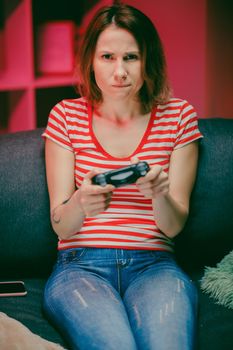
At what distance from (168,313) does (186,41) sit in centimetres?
147

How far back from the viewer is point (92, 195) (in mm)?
1343

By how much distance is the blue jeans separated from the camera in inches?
49.6

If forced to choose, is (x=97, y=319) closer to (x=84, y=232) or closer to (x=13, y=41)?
(x=84, y=232)

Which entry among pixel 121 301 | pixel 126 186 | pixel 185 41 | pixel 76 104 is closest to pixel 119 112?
pixel 76 104

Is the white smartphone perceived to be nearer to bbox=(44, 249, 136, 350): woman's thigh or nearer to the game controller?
bbox=(44, 249, 136, 350): woman's thigh

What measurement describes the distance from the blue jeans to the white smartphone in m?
0.12

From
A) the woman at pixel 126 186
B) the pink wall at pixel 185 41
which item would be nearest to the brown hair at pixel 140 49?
the woman at pixel 126 186

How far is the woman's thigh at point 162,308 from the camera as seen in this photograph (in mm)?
1257

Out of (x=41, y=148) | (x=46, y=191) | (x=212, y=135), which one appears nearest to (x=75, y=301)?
(x=46, y=191)

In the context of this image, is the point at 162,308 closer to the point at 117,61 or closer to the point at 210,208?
the point at 210,208

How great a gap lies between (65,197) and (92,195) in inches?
9.6

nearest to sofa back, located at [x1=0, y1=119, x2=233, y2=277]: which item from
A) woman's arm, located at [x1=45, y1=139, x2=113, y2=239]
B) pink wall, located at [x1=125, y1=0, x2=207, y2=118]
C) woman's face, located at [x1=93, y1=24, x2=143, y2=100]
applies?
woman's arm, located at [x1=45, y1=139, x2=113, y2=239]

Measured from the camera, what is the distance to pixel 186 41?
249 centimetres

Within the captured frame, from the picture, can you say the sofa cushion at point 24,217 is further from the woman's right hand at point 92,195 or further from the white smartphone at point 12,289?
the woman's right hand at point 92,195
